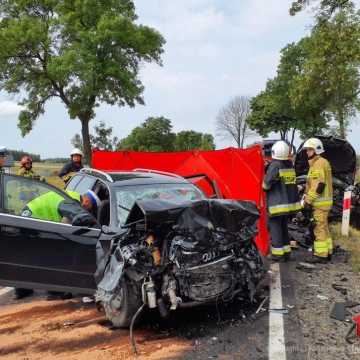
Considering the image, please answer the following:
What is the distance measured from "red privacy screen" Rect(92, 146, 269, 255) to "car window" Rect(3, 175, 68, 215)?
8.74ft

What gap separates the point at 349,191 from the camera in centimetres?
884

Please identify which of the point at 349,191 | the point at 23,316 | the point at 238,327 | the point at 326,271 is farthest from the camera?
the point at 349,191

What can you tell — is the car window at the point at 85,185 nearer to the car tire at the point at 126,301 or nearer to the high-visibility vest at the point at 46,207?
the high-visibility vest at the point at 46,207

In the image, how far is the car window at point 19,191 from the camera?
464 cm

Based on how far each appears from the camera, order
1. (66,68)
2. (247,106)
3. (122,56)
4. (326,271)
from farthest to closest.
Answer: (247,106) → (122,56) → (66,68) → (326,271)

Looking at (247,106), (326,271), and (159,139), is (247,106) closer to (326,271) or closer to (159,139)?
(159,139)

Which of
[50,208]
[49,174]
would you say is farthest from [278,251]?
[49,174]

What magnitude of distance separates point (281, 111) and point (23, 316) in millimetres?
40438

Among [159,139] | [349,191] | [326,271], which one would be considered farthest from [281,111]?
[326,271]

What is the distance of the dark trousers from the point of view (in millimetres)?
6846

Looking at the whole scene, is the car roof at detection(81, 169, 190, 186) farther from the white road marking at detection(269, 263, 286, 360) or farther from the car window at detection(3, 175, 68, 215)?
the white road marking at detection(269, 263, 286, 360)

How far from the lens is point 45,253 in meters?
A: 4.47

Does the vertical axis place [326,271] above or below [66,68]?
below

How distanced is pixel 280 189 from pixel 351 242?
92.0 inches
